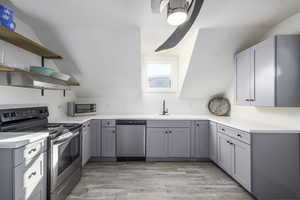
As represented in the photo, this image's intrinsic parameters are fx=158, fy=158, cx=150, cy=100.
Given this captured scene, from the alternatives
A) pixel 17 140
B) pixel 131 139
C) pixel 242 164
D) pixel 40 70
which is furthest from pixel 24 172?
pixel 242 164

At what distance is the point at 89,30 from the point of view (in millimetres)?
2441

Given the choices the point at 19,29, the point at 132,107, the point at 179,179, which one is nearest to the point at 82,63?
the point at 19,29

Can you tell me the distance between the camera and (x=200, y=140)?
315 centimetres

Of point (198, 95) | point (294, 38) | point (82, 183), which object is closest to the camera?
point (294, 38)

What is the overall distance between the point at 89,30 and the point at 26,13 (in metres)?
0.77

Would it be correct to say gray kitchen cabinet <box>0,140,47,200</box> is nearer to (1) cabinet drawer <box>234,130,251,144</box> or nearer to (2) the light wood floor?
(2) the light wood floor

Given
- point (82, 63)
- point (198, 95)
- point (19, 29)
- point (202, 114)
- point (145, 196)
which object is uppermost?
point (19, 29)

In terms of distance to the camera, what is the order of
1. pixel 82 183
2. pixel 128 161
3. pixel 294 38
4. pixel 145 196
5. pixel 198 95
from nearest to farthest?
pixel 294 38
pixel 145 196
pixel 82 183
pixel 128 161
pixel 198 95

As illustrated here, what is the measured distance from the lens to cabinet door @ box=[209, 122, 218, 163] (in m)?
2.86

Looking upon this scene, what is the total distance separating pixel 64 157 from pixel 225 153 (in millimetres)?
2342

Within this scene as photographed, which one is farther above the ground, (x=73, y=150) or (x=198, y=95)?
(x=198, y=95)

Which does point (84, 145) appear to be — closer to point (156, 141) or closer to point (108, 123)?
point (108, 123)

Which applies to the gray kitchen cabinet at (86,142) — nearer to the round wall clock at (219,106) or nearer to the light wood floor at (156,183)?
the light wood floor at (156,183)

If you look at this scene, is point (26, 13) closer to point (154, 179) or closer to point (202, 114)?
point (154, 179)
